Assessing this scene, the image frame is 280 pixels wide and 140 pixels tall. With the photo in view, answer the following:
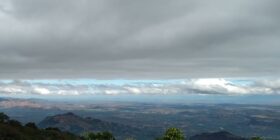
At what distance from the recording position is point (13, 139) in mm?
190250

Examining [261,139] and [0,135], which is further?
[0,135]

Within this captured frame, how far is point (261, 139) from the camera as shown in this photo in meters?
167

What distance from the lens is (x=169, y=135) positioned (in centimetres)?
15525

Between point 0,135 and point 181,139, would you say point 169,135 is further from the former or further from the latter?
point 0,135

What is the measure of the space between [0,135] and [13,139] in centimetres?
740

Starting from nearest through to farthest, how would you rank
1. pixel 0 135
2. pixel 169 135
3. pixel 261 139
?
pixel 169 135
pixel 261 139
pixel 0 135

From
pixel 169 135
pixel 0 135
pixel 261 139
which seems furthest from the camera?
pixel 0 135

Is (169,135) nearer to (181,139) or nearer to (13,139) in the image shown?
(181,139)

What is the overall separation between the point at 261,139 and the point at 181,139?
3881cm

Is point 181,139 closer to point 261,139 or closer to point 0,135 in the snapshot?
point 261,139

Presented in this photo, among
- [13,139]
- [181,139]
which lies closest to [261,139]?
[181,139]

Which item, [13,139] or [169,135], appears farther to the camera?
[13,139]

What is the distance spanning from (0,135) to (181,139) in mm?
92296

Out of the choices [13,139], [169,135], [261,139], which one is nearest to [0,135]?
[13,139]
